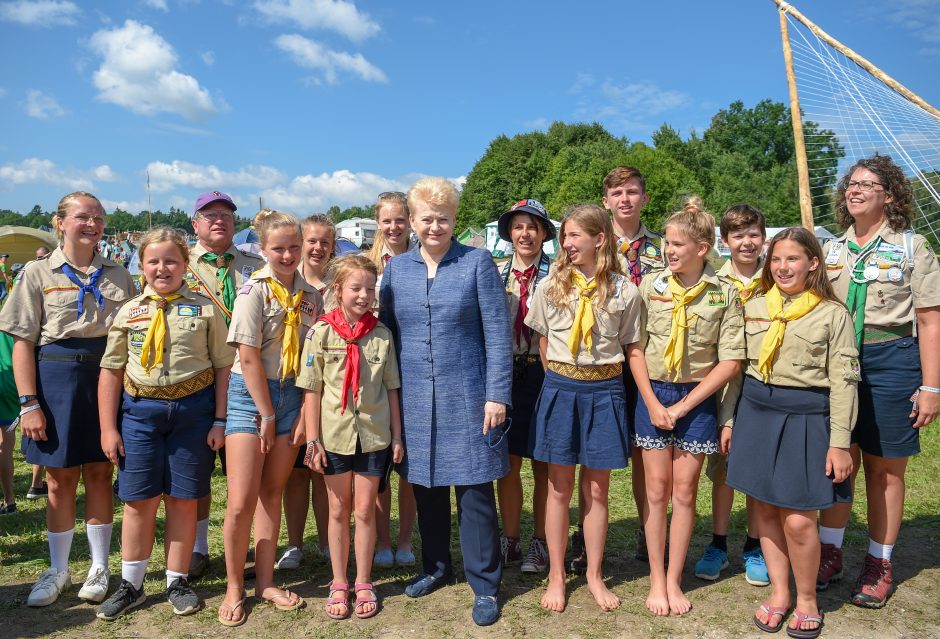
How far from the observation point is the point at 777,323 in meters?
3.21

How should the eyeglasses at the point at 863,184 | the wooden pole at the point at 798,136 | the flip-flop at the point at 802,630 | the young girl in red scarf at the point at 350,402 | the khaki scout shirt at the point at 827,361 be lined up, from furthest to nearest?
the wooden pole at the point at 798,136
the eyeglasses at the point at 863,184
the young girl in red scarf at the point at 350,402
the flip-flop at the point at 802,630
the khaki scout shirt at the point at 827,361

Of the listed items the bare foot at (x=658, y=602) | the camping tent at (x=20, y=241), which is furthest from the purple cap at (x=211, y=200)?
the camping tent at (x=20, y=241)

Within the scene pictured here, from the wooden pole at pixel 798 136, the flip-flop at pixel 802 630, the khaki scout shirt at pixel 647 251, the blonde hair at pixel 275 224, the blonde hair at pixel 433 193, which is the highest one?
the wooden pole at pixel 798 136

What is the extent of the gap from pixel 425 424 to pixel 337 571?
96cm

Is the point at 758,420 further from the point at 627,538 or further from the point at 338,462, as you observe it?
the point at 338,462

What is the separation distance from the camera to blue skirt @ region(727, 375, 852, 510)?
314 cm

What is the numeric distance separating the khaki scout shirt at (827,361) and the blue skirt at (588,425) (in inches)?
29.9

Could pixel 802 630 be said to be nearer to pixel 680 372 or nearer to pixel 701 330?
pixel 680 372

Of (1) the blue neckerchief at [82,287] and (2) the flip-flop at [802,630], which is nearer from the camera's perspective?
(2) the flip-flop at [802,630]

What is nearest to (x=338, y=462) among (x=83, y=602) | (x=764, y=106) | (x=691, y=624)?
(x=83, y=602)

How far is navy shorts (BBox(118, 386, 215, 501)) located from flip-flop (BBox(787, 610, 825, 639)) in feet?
10.2

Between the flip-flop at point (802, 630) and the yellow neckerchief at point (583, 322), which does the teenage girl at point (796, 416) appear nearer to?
the flip-flop at point (802, 630)

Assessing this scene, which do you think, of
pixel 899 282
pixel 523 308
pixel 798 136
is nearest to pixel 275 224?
pixel 523 308

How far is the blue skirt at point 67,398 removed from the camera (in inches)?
136
